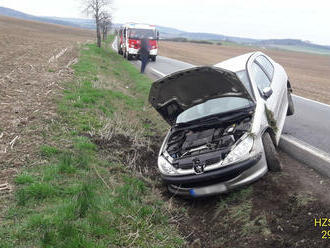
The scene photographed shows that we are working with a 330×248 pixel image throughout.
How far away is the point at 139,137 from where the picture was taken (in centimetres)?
738

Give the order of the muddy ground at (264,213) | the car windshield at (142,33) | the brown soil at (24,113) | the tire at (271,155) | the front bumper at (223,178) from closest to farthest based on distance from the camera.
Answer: the muddy ground at (264,213) < the front bumper at (223,178) < the tire at (271,155) < the brown soil at (24,113) < the car windshield at (142,33)

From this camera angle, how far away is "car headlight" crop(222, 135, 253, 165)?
4.79 m

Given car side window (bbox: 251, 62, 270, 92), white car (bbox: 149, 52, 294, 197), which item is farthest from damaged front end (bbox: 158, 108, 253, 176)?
car side window (bbox: 251, 62, 270, 92)

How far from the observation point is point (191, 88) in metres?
6.07

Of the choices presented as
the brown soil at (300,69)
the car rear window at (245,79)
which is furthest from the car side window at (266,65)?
the brown soil at (300,69)

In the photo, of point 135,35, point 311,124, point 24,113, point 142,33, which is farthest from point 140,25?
point 311,124

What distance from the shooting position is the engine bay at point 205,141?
5.04 metres

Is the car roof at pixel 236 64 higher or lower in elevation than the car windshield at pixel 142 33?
higher

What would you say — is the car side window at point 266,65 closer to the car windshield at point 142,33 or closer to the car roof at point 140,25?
the car windshield at point 142,33

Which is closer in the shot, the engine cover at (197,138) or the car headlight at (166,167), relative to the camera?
the car headlight at (166,167)

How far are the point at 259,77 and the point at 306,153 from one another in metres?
1.59

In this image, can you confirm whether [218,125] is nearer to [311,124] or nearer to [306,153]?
[306,153]

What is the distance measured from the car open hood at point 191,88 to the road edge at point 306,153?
149cm

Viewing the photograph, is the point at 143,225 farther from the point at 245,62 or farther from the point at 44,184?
the point at 245,62
